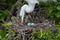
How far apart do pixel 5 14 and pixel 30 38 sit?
78 centimetres

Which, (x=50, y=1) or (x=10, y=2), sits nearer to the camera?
(x=50, y=1)

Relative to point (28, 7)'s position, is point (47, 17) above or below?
below

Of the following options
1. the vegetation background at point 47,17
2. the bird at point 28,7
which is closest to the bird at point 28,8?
the bird at point 28,7

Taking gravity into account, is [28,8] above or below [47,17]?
above

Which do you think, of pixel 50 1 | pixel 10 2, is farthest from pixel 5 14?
pixel 50 1

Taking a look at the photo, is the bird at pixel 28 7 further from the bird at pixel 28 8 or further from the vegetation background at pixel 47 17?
the vegetation background at pixel 47 17

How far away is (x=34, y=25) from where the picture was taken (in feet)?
11.2

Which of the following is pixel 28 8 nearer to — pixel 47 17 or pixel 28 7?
pixel 28 7

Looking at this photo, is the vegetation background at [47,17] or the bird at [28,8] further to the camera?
the bird at [28,8]

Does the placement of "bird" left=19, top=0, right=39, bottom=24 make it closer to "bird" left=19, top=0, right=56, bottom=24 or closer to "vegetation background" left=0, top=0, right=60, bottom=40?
"bird" left=19, top=0, right=56, bottom=24

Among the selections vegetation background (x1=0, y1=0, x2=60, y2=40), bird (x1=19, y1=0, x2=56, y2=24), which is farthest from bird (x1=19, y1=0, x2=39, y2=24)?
vegetation background (x1=0, y1=0, x2=60, y2=40)

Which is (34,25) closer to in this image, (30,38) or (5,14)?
(30,38)

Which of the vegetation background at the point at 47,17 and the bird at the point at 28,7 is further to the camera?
the bird at the point at 28,7

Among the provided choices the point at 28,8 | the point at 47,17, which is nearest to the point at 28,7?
the point at 28,8
